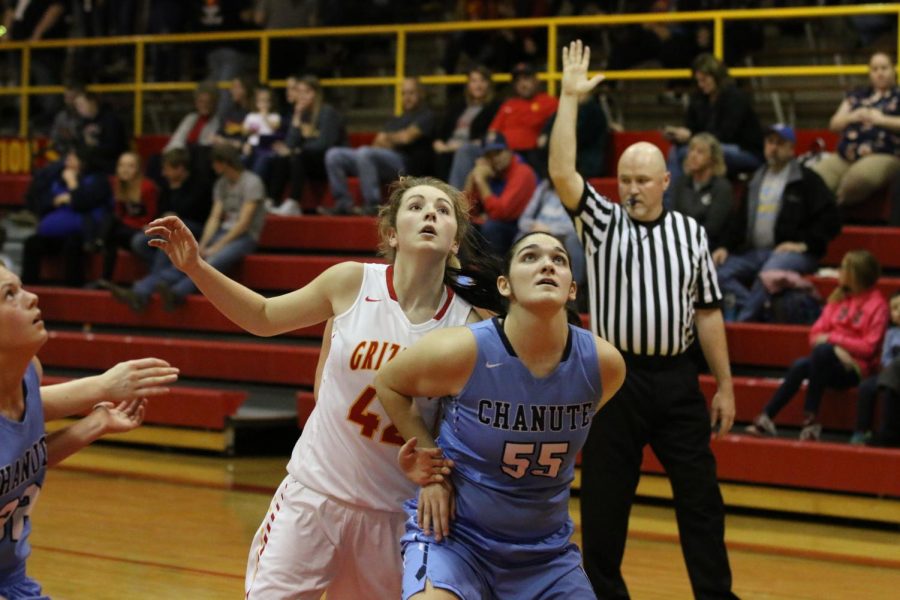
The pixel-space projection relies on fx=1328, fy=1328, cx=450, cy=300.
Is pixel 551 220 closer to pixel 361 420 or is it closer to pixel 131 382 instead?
pixel 361 420

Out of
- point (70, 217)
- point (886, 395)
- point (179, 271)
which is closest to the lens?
point (886, 395)

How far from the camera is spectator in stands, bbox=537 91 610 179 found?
10109 millimetres

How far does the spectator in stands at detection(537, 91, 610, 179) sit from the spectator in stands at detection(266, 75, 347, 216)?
2.04 metres

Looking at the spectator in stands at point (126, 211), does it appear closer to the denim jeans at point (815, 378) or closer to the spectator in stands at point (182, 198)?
the spectator in stands at point (182, 198)

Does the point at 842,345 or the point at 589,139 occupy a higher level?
the point at 589,139

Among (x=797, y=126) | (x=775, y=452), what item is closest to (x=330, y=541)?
(x=775, y=452)

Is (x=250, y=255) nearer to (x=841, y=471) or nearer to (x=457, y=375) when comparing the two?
(x=841, y=471)

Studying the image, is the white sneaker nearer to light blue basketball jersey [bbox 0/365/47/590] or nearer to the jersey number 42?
the jersey number 42

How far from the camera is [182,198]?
11188 millimetres

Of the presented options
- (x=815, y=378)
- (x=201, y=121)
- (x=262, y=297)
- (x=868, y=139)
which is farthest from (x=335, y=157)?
(x=262, y=297)

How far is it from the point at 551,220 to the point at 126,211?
163 inches

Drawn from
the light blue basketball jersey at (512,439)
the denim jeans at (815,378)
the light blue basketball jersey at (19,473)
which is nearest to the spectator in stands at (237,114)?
the denim jeans at (815,378)

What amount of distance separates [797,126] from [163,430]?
19.6 feet

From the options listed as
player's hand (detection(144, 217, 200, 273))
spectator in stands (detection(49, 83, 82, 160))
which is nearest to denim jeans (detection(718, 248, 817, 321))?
player's hand (detection(144, 217, 200, 273))
